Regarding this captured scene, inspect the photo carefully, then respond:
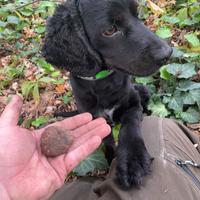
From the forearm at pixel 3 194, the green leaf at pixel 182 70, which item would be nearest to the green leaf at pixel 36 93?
the green leaf at pixel 182 70

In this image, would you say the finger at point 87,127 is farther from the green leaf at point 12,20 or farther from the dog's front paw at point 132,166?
the green leaf at point 12,20

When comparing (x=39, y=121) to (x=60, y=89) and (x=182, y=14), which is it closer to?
(x=60, y=89)

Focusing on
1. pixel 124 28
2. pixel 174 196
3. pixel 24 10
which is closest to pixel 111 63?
pixel 124 28

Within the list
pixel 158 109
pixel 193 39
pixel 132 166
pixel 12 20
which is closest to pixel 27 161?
pixel 132 166

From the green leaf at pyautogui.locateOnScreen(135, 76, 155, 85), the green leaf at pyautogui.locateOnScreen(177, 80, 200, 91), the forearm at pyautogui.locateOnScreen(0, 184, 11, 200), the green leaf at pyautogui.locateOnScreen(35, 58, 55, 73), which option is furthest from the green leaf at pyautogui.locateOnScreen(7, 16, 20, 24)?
the forearm at pyautogui.locateOnScreen(0, 184, 11, 200)

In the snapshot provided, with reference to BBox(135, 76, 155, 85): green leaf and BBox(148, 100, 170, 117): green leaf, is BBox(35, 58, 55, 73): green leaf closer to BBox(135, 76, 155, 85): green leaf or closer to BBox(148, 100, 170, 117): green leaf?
BBox(135, 76, 155, 85): green leaf

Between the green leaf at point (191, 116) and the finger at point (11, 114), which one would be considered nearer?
the finger at point (11, 114)

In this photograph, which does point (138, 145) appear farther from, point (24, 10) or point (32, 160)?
point (24, 10)
